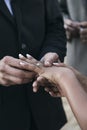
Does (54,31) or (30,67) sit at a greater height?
(54,31)

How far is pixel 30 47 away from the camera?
1.88 metres

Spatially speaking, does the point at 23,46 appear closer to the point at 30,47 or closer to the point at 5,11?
the point at 30,47

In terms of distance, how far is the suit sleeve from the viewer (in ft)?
6.52

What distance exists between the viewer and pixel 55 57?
1.78 meters

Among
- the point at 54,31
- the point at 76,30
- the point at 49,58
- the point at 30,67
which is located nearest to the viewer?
the point at 30,67

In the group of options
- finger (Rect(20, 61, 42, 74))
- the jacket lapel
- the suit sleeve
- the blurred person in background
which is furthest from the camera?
the blurred person in background

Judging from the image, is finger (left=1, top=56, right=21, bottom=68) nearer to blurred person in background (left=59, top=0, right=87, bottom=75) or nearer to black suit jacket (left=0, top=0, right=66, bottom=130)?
black suit jacket (left=0, top=0, right=66, bottom=130)

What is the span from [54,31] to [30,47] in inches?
8.7

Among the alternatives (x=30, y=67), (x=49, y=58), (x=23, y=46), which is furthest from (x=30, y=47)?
(x=30, y=67)

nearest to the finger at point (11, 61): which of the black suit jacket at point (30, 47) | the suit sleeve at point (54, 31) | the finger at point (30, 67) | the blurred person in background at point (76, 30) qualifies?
the finger at point (30, 67)

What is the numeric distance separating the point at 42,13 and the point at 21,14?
0.15m

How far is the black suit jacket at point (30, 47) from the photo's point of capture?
5.88ft

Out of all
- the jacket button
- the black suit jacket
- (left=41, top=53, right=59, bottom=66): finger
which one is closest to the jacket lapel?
the black suit jacket

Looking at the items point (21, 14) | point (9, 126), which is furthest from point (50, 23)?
point (9, 126)
